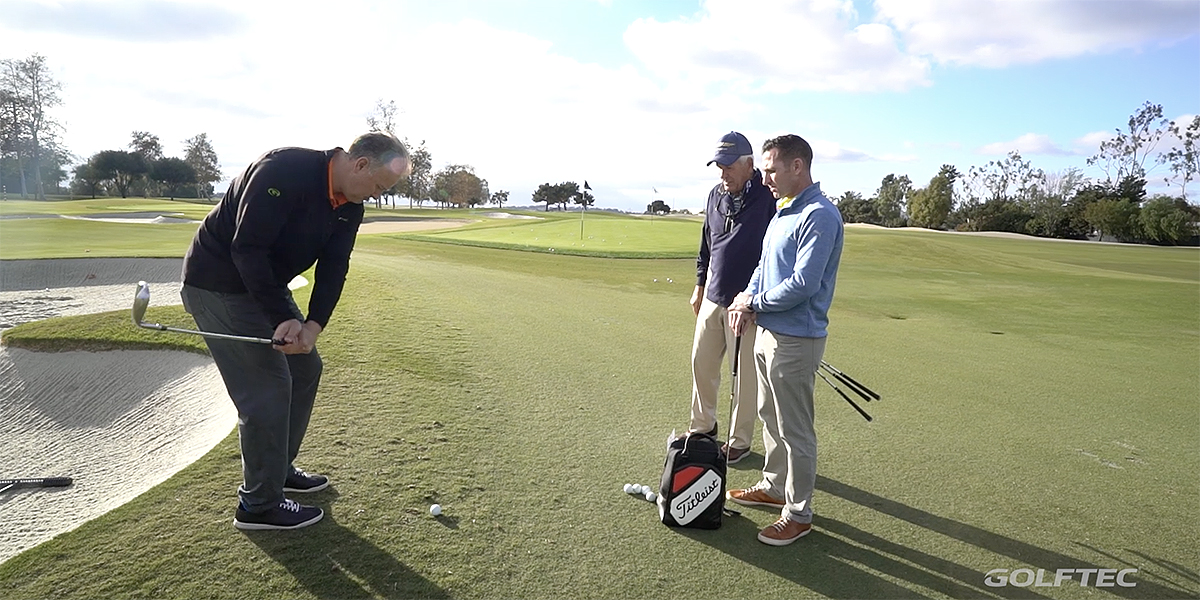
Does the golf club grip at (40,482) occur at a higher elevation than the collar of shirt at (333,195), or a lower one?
lower

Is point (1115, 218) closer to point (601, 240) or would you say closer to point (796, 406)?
point (601, 240)

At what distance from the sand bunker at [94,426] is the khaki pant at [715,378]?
3.76 m

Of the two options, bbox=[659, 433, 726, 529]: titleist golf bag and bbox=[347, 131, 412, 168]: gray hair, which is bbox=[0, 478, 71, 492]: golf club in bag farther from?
bbox=[659, 433, 726, 529]: titleist golf bag

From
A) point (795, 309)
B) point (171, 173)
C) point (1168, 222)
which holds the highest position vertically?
point (171, 173)

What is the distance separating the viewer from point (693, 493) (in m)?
3.84

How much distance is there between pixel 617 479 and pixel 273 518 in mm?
2074

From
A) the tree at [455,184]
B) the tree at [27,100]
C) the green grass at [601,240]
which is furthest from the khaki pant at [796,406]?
the tree at [455,184]

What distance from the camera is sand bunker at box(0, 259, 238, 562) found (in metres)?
4.32

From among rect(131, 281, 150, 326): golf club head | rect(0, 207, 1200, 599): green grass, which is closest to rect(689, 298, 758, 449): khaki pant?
rect(0, 207, 1200, 599): green grass

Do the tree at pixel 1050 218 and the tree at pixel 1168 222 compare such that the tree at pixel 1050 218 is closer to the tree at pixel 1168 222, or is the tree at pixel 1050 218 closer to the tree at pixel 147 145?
the tree at pixel 1168 222

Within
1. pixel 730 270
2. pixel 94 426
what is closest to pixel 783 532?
pixel 730 270

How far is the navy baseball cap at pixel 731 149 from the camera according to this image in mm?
4641

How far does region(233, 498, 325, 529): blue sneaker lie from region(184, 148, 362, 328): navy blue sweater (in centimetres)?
103

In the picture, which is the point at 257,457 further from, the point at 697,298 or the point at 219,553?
the point at 697,298
